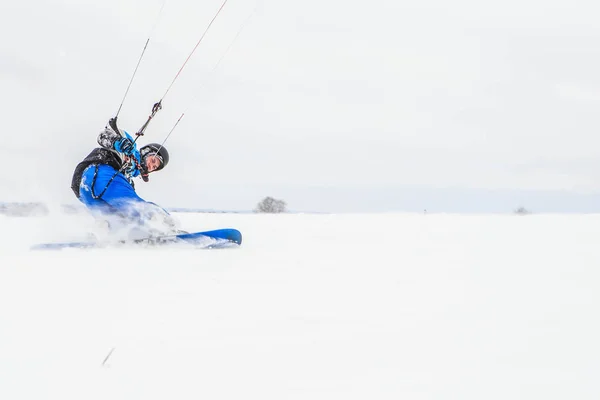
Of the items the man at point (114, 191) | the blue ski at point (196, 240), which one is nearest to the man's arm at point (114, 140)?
the man at point (114, 191)

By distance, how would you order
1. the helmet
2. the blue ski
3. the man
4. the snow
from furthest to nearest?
the helmet < the man < the blue ski < the snow

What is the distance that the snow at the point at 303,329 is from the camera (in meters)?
1.86

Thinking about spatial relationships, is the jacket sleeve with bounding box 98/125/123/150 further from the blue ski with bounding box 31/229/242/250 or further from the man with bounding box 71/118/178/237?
the blue ski with bounding box 31/229/242/250

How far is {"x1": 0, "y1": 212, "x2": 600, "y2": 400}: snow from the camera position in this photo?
1.86 m

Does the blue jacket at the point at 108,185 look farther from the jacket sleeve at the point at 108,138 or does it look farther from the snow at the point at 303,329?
the snow at the point at 303,329

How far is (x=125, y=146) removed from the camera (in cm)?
780

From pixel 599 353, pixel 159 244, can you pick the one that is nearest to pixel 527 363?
pixel 599 353

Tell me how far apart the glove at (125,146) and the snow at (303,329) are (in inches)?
126

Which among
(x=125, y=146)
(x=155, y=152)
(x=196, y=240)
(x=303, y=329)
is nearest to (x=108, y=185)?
(x=125, y=146)

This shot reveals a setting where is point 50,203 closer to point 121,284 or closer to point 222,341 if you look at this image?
point 121,284

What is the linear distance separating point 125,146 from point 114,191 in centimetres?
84

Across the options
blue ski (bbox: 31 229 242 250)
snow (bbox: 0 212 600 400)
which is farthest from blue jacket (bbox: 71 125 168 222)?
snow (bbox: 0 212 600 400)

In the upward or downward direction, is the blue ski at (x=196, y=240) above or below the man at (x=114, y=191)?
below

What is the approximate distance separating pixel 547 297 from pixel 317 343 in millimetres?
1778
